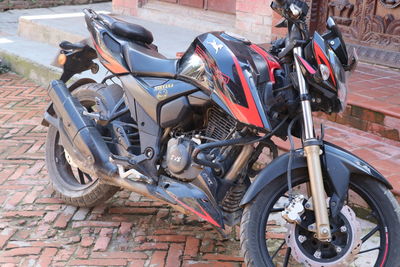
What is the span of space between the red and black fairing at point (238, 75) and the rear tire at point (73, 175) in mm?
908

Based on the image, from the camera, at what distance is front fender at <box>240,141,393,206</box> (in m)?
2.68

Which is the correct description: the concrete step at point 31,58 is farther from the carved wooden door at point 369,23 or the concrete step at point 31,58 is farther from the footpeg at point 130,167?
the footpeg at point 130,167

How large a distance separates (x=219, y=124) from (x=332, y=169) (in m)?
0.66

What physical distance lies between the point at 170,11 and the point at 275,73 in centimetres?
576

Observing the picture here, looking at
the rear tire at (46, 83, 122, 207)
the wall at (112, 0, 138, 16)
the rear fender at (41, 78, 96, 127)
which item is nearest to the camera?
the rear tire at (46, 83, 122, 207)

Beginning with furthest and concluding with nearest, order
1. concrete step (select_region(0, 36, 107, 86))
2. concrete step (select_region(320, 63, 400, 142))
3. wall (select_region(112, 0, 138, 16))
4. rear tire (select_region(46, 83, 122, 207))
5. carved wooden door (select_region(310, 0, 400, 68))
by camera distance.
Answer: wall (select_region(112, 0, 138, 16)), concrete step (select_region(0, 36, 107, 86)), carved wooden door (select_region(310, 0, 400, 68)), concrete step (select_region(320, 63, 400, 142)), rear tire (select_region(46, 83, 122, 207))

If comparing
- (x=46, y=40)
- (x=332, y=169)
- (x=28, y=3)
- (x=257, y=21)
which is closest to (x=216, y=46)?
(x=332, y=169)

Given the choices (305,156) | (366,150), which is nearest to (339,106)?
(305,156)

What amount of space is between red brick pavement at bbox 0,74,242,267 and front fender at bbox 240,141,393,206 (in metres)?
0.73

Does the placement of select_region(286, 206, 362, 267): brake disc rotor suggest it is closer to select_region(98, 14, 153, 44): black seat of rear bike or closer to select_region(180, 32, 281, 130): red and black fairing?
select_region(180, 32, 281, 130): red and black fairing

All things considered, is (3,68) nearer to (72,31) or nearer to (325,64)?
(72,31)

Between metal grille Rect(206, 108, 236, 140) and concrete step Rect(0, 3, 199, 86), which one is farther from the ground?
metal grille Rect(206, 108, 236, 140)

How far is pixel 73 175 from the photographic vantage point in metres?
4.11

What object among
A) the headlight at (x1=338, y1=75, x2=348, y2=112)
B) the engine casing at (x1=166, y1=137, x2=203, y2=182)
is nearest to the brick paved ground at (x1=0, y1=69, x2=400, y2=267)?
the engine casing at (x1=166, y1=137, x2=203, y2=182)
